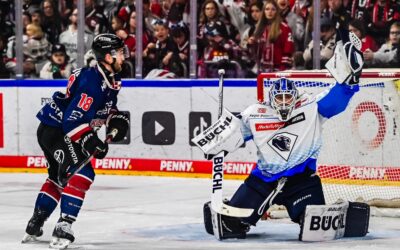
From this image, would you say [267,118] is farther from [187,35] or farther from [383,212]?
[187,35]

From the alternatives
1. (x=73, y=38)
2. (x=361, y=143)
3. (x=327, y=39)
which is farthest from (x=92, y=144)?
(x=73, y=38)

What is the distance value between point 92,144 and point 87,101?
0.28 metres

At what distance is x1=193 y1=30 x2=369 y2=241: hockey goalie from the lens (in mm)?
8617

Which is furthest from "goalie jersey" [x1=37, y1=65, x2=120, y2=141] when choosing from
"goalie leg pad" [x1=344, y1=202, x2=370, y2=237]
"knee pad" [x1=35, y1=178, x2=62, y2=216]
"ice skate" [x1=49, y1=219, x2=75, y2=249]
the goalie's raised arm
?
"goalie leg pad" [x1=344, y1=202, x2=370, y2=237]

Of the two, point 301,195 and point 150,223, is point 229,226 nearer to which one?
point 301,195

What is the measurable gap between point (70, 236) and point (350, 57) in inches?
87.8

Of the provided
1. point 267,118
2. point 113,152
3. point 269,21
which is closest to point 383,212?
point 267,118

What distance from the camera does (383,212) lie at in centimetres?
993

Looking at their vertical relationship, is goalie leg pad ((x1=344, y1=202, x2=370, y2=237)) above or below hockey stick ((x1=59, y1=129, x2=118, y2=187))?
below

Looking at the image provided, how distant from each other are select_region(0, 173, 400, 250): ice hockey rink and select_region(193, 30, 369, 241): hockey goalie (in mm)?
149

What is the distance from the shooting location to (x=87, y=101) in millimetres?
8203

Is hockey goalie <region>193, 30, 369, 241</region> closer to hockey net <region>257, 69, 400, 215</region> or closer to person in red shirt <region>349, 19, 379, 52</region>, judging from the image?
hockey net <region>257, 69, 400, 215</region>

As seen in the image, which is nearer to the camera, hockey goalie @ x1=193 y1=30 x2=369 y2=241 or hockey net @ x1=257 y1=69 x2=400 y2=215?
hockey goalie @ x1=193 y1=30 x2=369 y2=241

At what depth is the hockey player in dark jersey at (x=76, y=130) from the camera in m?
8.20
